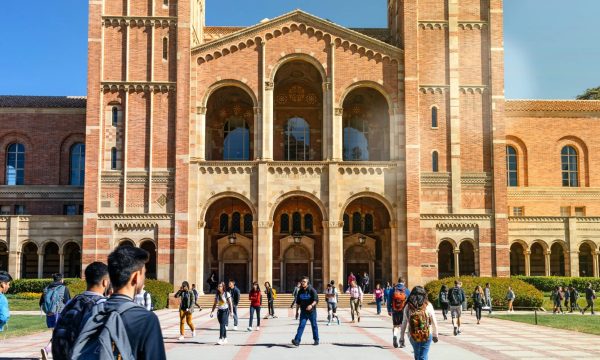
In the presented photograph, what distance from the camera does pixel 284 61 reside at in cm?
4203

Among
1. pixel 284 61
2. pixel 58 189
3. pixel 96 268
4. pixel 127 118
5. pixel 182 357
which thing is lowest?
pixel 182 357

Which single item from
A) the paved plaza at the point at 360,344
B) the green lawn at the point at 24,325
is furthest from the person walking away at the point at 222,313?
the green lawn at the point at 24,325

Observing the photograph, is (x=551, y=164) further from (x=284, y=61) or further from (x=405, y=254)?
(x=284, y=61)

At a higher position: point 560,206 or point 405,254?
point 560,206

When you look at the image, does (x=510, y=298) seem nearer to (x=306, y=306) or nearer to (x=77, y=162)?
(x=306, y=306)

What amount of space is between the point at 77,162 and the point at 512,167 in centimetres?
3019

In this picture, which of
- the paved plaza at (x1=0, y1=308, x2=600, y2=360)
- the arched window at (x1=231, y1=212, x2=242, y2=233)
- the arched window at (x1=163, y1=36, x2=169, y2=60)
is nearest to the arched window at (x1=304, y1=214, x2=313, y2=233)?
the arched window at (x1=231, y1=212, x2=242, y2=233)

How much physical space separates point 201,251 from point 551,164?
25.3 meters

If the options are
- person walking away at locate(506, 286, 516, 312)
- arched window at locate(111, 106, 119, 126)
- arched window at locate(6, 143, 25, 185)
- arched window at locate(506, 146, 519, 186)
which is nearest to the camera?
person walking away at locate(506, 286, 516, 312)

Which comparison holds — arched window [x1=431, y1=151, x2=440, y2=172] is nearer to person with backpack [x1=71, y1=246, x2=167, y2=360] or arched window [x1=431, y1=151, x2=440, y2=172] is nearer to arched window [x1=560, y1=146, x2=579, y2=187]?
arched window [x1=560, y1=146, x2=579, y2=187]

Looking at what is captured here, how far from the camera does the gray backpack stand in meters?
4.48

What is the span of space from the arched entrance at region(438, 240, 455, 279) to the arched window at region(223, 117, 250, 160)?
14.2 metres

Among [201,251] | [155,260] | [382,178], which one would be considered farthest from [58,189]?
[382,178]

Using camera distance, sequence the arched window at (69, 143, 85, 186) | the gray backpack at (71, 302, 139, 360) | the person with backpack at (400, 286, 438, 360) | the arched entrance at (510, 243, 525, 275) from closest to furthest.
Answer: the gray backpack at (71, 302, 139, 360)
the person with backpack at (400, 286, 438, 360)
the arched entrance at (510, 243, 525, 275)
the arched window at (69, 143, 85, 186)
